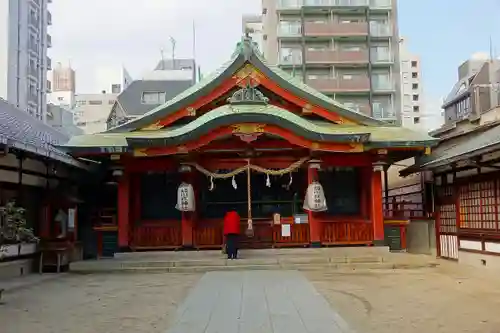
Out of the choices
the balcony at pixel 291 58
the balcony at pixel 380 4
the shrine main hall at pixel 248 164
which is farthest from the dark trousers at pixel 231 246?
the balcony at pixel 380 4

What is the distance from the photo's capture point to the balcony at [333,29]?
185ft

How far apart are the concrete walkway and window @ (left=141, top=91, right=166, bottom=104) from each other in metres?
44.5

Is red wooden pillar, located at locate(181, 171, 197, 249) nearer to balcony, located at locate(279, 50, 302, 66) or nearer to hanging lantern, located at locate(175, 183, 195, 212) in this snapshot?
hanging lantern, located at locate(175, 183, 195, 212)

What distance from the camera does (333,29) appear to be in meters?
56.4

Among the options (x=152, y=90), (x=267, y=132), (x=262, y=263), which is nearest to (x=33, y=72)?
(x=152, y=90)

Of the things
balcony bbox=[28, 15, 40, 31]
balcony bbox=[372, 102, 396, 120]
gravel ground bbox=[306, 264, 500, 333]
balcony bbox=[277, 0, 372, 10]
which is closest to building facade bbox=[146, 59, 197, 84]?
balcony bbox=[277, 0, 372, 10]

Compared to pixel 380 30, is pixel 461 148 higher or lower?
lower

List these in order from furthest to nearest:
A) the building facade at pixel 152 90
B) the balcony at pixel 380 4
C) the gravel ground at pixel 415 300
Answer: the balcony at pixel 380 4
the building facade at pixel 152 90
the gravel ground at pixel 415 300

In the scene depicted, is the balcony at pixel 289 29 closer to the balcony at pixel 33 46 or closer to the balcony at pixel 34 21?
the balcony at pixel 33 46

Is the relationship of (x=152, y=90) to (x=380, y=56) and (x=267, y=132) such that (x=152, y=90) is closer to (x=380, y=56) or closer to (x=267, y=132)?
(x=380, y=56)

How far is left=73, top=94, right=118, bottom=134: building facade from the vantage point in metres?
76.0

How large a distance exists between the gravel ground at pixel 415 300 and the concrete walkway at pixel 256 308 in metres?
0.45

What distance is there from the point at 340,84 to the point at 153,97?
19513 millimetres

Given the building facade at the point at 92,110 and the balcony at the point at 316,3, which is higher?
the balcony at the point at 316,3
